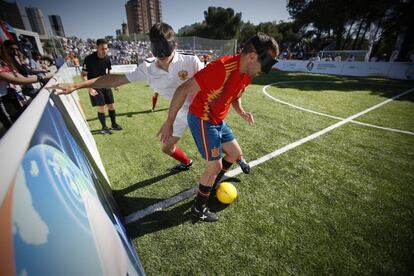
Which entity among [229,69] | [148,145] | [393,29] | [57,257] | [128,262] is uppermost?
[393,29]

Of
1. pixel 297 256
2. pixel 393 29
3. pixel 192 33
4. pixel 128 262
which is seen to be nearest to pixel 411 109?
pixel 297 256

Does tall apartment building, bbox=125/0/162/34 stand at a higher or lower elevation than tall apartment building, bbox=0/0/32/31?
higher

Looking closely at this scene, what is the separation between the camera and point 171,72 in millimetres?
2971

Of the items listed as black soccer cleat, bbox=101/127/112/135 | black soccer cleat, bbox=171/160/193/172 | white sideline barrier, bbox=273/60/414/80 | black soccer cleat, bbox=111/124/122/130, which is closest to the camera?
black soccer cleat, bbox=171/160/193/172

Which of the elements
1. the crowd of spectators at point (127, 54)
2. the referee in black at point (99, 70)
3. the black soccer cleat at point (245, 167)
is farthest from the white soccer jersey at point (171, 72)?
the crowd of spectators at point (127, 54)

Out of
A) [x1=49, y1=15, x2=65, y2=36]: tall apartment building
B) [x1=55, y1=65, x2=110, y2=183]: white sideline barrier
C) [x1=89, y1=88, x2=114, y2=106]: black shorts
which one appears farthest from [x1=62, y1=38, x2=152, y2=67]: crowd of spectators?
[x1=55, y1=65, x2=110, y2=183]: white sideline barrier

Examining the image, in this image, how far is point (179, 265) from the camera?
7.04ft

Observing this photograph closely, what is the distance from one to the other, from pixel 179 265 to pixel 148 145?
3.14 meters

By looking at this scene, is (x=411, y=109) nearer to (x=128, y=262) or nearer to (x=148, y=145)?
(x=148, y=145)

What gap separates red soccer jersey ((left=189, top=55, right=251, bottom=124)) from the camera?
2.03 meters

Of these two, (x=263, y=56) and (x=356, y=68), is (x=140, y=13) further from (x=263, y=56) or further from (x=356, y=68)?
(x=263, y=56)

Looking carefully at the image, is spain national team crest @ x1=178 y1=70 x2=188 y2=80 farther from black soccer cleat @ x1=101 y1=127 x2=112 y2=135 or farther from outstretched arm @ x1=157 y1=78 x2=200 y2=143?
black soccer cleat @ x1=101 y1=127 x2=112 y2=135

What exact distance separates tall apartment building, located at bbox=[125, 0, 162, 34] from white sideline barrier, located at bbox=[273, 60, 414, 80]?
543 ft

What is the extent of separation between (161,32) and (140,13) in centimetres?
19585
